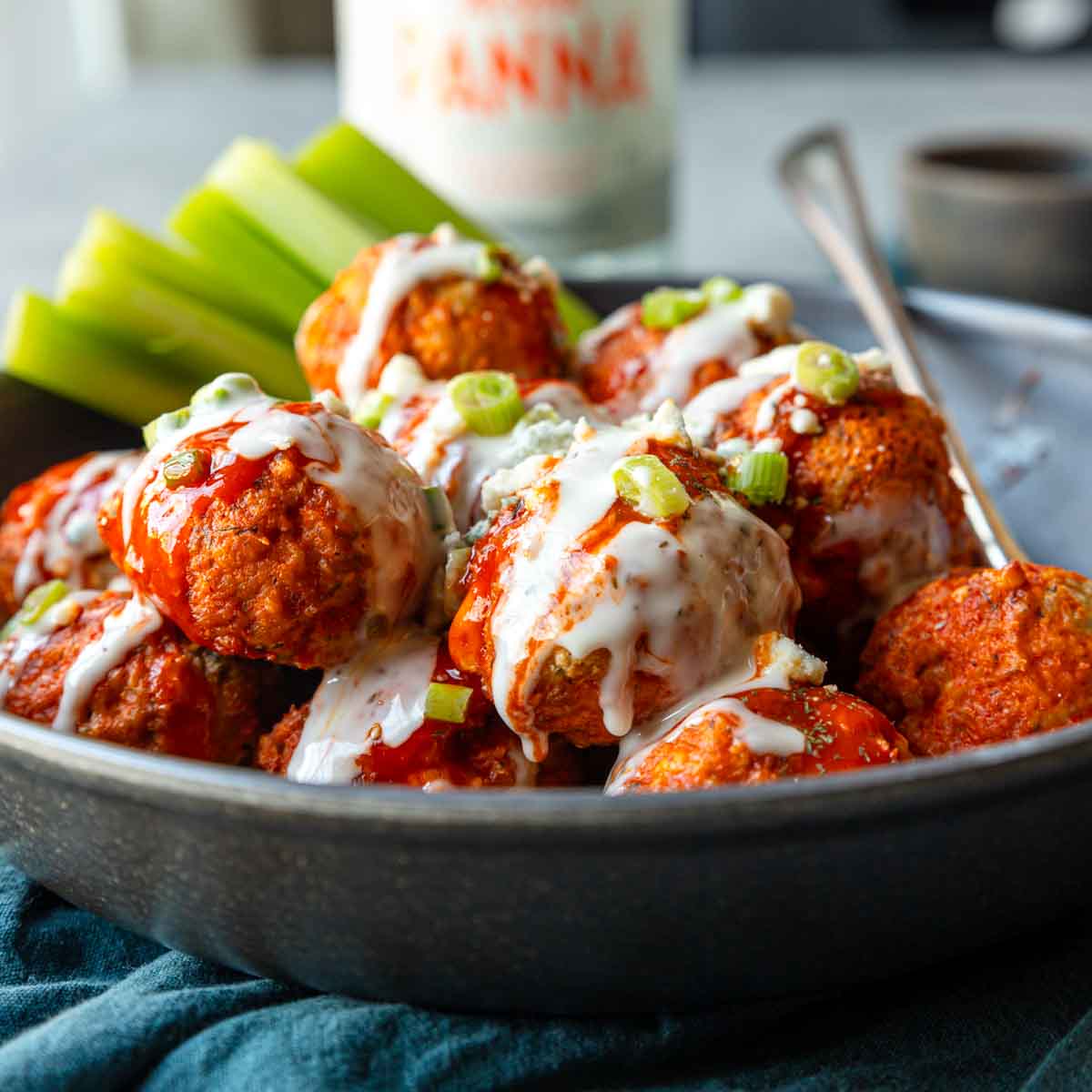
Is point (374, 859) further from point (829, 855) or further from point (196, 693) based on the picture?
point (196, 693)

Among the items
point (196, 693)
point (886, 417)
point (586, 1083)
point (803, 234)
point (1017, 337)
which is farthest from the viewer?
point (803, 234)

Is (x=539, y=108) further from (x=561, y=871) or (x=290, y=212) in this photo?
(x=561, y=871)

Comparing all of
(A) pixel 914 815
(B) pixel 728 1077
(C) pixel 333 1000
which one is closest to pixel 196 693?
(C) pixel 333 1000

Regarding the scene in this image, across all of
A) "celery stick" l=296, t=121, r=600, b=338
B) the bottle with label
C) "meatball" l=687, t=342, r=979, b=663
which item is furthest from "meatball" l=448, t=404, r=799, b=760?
the bottle with label

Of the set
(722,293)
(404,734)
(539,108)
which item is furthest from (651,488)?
(539,108)

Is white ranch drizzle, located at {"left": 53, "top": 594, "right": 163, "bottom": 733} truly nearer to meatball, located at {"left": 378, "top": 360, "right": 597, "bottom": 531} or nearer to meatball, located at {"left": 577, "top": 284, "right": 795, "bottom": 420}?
meatball, located at {"left": 378, "top": 360, "right": 597, "bottom": 531}

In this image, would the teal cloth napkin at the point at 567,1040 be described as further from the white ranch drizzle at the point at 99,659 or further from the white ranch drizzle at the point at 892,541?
the white ranch drizzle at the point at 892,541
